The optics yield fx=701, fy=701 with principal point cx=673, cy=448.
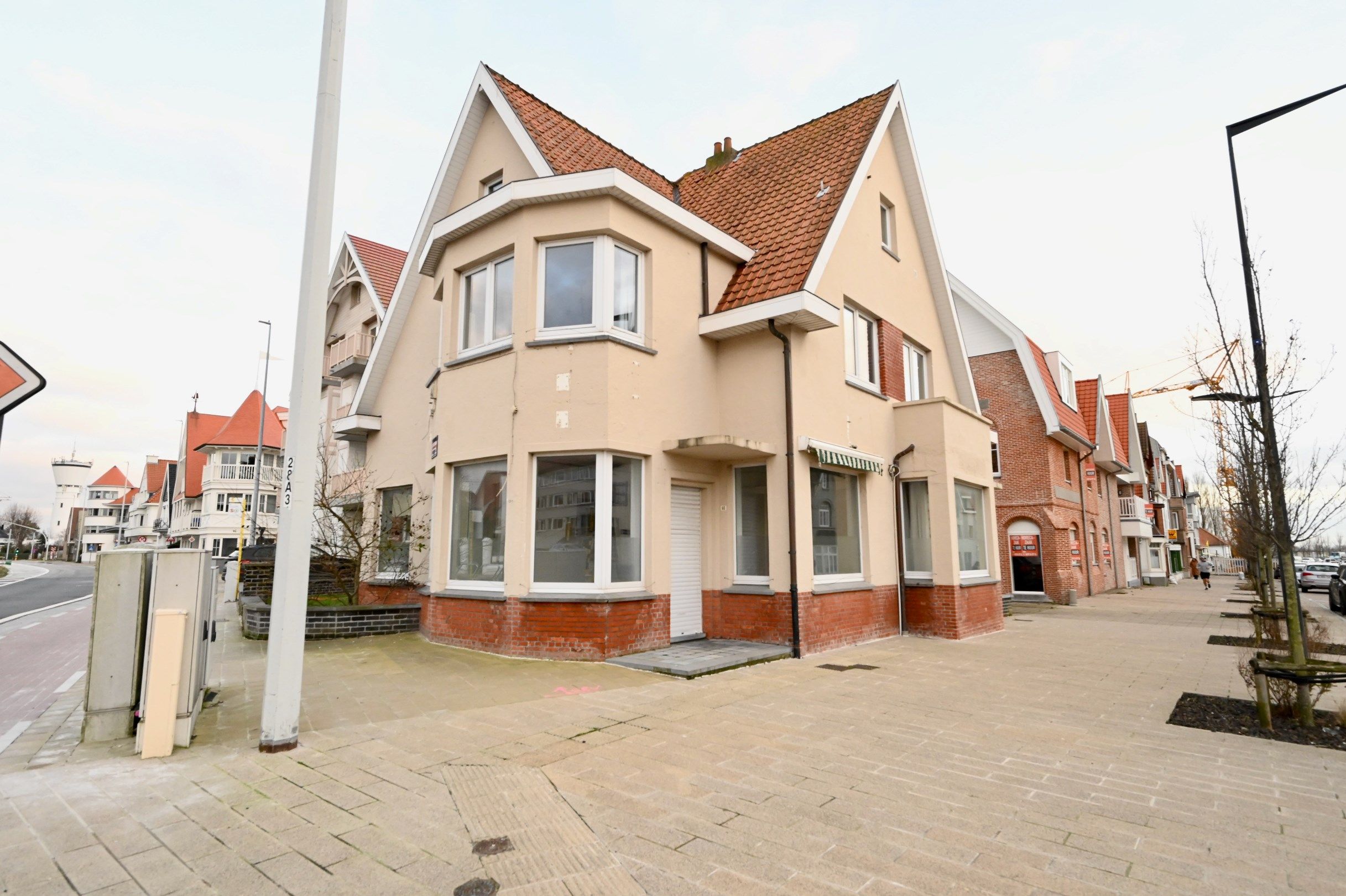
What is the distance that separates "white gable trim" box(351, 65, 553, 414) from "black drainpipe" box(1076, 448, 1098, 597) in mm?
24931

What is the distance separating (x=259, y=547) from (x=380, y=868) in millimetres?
21454

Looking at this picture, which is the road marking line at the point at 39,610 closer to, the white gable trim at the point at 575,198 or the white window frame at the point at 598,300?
the white gable trim at the point at 575,198

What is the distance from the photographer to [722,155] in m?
16.9

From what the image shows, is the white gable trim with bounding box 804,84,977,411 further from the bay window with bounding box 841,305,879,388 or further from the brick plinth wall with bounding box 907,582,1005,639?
the brick plinth wall with bounding box 907,582,1005,639

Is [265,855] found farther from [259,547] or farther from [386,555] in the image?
[259,547]

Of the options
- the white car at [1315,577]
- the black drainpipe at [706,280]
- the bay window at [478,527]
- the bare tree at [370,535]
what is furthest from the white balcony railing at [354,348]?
the white car at [1315,577]

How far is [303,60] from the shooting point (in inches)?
237

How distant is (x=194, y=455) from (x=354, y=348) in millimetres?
47920

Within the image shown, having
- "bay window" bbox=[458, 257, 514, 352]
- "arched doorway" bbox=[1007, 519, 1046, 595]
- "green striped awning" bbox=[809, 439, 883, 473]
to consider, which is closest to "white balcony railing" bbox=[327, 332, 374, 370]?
"bay window" bbox=[458, 257, 514, 352]

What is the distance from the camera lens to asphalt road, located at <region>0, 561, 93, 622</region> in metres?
21.4

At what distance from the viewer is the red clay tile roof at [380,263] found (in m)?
22.3

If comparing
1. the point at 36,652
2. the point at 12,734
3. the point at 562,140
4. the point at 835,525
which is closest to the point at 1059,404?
the point at 835,525

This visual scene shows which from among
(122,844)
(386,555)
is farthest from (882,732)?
(386,555)

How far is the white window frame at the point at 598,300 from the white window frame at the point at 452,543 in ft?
6.56
